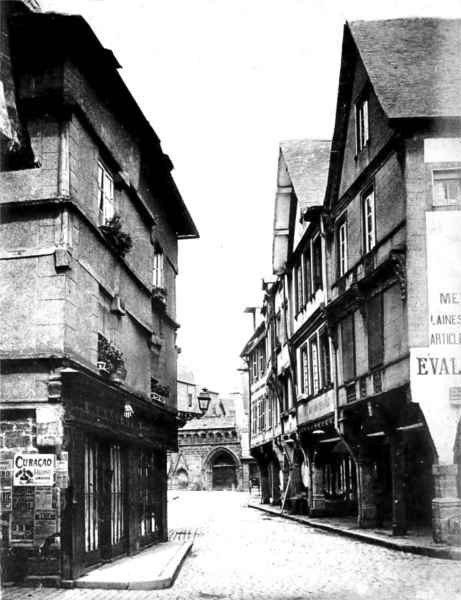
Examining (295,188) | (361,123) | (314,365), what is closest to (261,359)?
(314,365)

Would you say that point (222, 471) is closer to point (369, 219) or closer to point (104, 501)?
point (369, 219)

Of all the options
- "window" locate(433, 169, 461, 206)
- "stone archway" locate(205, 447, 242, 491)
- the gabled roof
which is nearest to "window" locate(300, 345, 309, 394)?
"window" locate(433, 169, 461, 206)

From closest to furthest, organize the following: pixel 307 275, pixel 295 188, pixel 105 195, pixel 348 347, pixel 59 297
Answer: pixel 59 297, pixel 105 195, pixel 348 347, pixel 295 188, pixel 307 275

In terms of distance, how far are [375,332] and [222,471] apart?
47.7 metres

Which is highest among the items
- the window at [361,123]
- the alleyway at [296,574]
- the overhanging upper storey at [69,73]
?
the window at [361,123]

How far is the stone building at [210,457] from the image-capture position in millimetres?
63969

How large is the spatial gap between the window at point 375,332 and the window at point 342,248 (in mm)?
2732

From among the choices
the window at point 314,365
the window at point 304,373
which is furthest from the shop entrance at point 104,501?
the window at point 304,373

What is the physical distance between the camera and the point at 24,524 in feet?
35.0

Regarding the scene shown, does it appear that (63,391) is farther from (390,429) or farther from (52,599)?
(390,429)

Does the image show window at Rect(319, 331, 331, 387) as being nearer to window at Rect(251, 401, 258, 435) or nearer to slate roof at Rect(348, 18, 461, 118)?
slate roof at Rect(348, 18, 461, 118)

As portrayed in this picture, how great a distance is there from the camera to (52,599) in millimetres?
9680

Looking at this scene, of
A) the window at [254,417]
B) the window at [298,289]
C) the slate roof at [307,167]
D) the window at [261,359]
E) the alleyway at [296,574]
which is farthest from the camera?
the window at [254,417]

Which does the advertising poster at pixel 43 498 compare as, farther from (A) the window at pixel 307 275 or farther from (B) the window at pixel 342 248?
(A) the window at pixel 307 275
